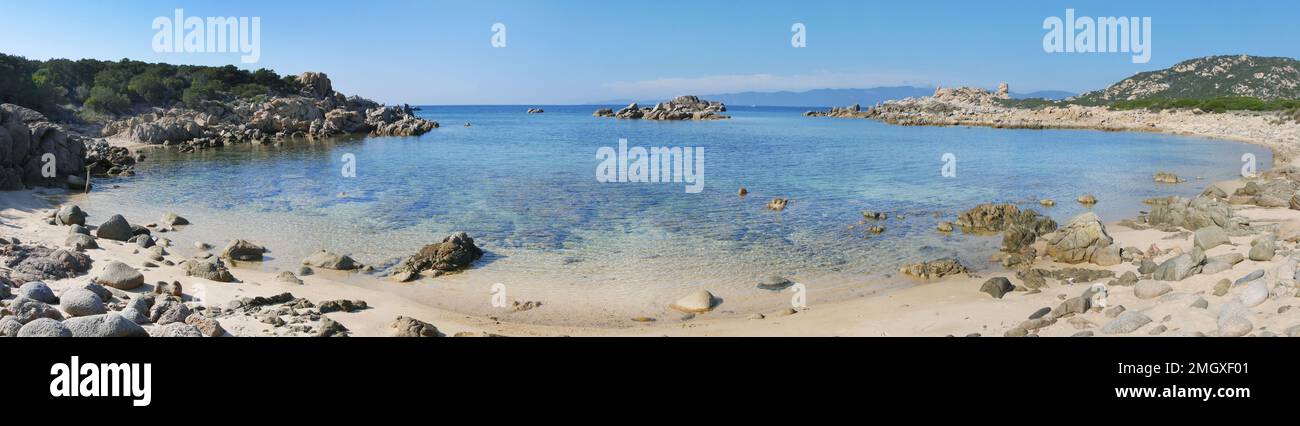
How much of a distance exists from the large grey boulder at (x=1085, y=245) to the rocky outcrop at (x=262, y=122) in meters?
48.0

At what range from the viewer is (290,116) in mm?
65812

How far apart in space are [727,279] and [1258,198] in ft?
53.0

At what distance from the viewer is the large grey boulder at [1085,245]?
13883mm

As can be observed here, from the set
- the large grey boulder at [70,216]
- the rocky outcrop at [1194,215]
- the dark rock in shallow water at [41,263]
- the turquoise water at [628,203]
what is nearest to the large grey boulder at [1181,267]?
the turquoise water at [628,203]

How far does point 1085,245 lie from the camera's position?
14312 millimetres

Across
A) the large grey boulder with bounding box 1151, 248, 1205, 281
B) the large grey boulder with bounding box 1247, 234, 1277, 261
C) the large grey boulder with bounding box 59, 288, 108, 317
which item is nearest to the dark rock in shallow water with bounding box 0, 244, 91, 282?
the large grey boulder with bounding box 59, 288, 108, 317

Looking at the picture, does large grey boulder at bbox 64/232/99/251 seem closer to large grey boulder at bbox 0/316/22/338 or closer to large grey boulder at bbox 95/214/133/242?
large grey boulder at bbox 95/214/133/242

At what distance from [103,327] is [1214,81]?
147 m

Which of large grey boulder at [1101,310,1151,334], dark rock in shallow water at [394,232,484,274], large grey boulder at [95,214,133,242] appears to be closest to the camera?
large grey boulder at [1101,310,1151,334]

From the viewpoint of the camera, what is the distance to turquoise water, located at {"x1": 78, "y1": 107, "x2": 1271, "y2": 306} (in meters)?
15.8

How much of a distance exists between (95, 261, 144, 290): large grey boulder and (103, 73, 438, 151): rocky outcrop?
128 feet

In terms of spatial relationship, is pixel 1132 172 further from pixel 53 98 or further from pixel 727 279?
pixel 53 98
